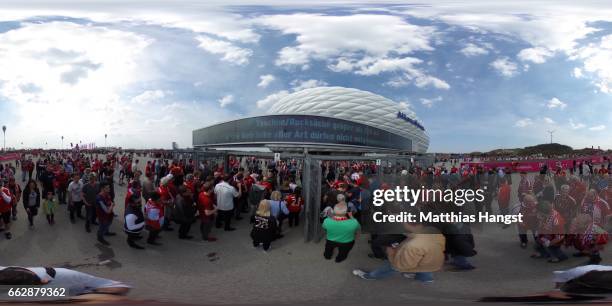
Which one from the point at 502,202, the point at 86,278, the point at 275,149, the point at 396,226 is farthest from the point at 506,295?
the point at 275,149

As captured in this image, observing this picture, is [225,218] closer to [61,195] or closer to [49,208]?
[49,208]

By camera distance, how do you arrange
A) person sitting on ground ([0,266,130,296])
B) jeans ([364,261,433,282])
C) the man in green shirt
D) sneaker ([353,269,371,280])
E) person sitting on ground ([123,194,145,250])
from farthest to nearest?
person sitting on ground ([123,194,145,250]) → the man in green shirt → sneaker ([353,269,371,280]) → jeans ([364,261,433,282]) → person sitting on ground ([0,266,130,296])

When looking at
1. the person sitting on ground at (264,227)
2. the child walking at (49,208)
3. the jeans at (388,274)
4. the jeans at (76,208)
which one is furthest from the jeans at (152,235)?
the jeans at (388,274)

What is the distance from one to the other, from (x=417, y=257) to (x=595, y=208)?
350 cm

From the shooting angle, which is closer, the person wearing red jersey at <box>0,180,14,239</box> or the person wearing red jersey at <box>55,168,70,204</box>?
the person wearing red jersey at <box>0,180,14,239</box>

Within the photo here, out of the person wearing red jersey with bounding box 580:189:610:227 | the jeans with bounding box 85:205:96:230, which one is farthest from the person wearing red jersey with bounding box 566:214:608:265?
the jeans with bounding box 85:205:96:230

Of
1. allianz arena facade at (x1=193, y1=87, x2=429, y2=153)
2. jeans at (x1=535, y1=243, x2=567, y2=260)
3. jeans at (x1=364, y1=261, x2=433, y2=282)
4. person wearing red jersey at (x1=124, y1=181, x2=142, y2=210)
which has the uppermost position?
allianz arena facade at (x1=193, y1=87, x2=429, y2=153)

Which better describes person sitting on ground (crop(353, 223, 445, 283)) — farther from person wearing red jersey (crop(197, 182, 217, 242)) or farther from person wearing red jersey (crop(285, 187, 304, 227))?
person wearing red jersey (crop(197, 182, 217, 242))

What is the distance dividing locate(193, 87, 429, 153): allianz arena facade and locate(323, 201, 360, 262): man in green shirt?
43578 millimetres

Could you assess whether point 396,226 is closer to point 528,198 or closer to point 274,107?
point 528,198

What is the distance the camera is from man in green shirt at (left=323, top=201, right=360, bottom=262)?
5.24 m

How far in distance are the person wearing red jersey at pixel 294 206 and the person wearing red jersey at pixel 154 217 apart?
105 inches

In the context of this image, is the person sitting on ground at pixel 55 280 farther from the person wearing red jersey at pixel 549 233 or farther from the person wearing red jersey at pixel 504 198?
the person wearing red jersey at pixel 504 198

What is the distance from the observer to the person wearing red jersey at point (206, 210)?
21.6 ft
